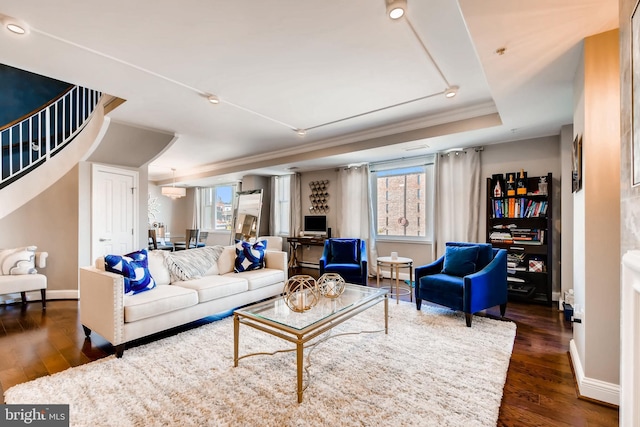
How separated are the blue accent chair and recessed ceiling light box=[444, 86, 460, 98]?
2.49 metres

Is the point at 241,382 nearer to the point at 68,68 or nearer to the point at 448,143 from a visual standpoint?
the point at 68,68

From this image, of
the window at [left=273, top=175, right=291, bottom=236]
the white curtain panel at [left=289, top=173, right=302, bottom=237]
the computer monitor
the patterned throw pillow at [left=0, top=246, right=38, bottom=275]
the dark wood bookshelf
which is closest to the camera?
the patterned throw pillow at [left=0, top=246, right=38, bottom=275]

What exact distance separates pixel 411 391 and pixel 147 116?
13.9ft

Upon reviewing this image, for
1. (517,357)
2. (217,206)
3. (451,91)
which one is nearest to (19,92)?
(217,206)

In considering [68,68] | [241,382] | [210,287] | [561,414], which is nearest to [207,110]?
[68,68]

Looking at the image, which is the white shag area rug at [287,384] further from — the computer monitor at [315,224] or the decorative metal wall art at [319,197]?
the decorative metal wall art at [319,197]

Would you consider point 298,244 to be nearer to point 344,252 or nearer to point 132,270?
point 344,252

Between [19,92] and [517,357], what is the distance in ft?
26.8

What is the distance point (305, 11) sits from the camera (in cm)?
189

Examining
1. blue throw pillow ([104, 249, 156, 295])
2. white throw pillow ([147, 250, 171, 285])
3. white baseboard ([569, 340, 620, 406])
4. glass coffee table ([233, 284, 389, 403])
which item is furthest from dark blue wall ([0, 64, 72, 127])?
white baseboard ([569, 340, 620, 406])

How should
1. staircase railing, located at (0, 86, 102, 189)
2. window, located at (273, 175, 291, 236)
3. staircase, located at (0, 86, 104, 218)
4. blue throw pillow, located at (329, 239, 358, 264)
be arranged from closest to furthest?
staircase, located at (0, 86, 104, 218)
staircase railing, located at (0, 86, 102, 189)
blue throw pillow, located at (329, 239, 358, 264)
window, located at (273, 175, 291, 236)

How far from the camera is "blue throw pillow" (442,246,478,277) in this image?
11.3 ft

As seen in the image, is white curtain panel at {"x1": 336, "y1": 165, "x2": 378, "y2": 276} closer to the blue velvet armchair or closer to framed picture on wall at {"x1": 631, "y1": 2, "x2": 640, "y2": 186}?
the blue velvet armchair

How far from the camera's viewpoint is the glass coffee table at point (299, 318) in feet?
6.23
